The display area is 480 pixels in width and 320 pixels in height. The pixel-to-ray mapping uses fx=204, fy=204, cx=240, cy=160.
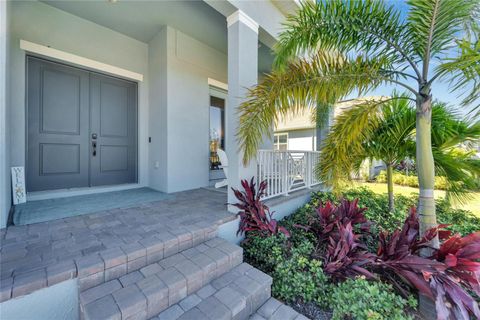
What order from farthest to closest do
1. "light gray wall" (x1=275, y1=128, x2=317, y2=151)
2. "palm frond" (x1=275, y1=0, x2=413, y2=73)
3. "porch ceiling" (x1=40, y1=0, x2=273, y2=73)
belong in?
"light gray wall" (x1=275, y1=128, x2=317, y2=151) < "porch ceiling" (x1=40, y1=0, x2=273, y2=73) < "palm frond" (x1=275, y1=0, x2=413, y2=73)

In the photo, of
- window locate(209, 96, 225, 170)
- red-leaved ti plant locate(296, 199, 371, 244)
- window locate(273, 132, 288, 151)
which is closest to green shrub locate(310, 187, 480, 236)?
red-leaved ti plant locate(296, 199, 371, 244)

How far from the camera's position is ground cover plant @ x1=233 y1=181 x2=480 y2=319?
1607mm

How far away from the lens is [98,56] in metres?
3.89

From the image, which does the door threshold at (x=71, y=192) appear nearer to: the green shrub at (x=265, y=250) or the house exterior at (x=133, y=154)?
the house exterior at (x=133, y=154)

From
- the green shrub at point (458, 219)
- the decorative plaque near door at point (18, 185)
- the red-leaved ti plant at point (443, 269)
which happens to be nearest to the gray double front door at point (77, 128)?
the decorative plaque near door at point (18, 185)

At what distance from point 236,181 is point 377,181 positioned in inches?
348

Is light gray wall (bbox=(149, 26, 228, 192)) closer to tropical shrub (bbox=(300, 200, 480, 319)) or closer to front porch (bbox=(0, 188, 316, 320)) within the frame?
front porch (bbox=(0, 188, 316, 320))

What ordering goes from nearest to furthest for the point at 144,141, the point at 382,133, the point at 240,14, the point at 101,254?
the point at 101,254
the point at 240,14
the point at 382,133
the point at 144,141

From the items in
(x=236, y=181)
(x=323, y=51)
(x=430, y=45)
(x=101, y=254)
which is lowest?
(x=101, y=254)

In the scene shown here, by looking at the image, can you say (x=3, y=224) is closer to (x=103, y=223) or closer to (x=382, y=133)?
(x=103, y=223)

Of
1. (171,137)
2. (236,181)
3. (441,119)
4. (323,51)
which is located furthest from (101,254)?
(441,119)

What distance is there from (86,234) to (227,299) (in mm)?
1587

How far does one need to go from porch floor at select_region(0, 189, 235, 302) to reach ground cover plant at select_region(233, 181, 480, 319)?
728 millimetres

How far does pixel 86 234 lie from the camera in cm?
210
